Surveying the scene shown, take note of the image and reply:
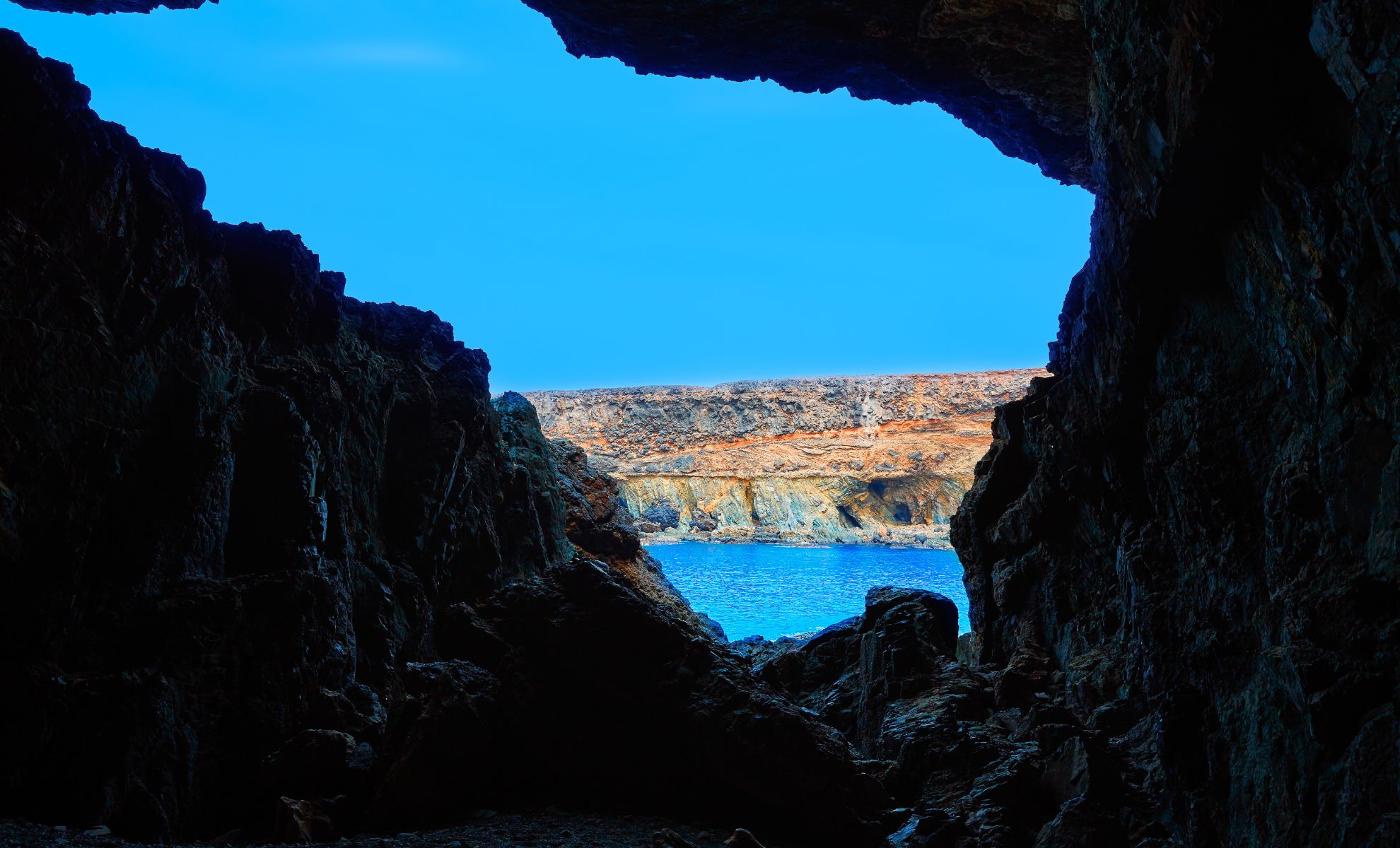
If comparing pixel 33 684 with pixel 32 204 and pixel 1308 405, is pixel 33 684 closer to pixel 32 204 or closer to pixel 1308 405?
pixel 32 204

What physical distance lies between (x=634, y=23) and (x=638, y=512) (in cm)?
6751

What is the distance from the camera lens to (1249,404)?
6.00 meters

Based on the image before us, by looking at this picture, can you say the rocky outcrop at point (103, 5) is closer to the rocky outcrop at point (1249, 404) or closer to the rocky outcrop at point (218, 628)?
the rocky outcrop at point (218, 628)

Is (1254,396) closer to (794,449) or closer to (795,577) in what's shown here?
(795,577)

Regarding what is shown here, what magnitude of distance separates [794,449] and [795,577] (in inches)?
1275

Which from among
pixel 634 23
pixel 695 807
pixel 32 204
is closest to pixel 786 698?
pixel 695 807

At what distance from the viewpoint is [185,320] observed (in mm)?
8750

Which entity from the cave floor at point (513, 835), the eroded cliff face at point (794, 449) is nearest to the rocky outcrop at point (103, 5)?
the cave floor at point (513, 835)

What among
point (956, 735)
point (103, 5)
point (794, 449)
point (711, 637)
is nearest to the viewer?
point (711, 637)

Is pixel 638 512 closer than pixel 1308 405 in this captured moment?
No

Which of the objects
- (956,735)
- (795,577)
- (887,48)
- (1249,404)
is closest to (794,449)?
(795,577)

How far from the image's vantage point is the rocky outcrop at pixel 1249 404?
4.09m

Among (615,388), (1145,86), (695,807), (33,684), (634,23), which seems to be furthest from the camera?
(615,388)

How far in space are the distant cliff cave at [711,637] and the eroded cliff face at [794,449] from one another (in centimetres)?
6102
